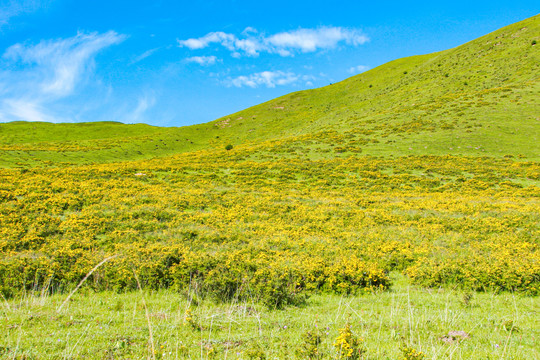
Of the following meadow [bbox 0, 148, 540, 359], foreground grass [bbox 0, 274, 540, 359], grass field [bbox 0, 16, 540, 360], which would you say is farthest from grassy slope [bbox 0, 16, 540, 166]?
foreground grass [bbox 0, 274, 540, 359]

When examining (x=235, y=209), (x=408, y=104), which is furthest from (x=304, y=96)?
(x=235, y=209)

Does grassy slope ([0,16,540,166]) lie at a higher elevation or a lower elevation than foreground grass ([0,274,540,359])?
higher

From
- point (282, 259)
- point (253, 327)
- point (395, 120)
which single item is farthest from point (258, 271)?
point (395, 120)

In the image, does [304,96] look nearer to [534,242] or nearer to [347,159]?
[347,159]

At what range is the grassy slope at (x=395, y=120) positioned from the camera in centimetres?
4625

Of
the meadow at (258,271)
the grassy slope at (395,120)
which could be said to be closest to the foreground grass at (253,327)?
the meadow at (258,271)

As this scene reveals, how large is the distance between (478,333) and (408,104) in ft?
232

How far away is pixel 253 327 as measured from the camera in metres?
6.80

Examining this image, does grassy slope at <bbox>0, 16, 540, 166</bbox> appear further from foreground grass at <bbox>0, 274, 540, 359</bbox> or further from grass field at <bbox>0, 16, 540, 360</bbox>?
foreground grass at <bbox>0, 274, 540, 359</bbox>

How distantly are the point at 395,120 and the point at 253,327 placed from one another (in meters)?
61.0

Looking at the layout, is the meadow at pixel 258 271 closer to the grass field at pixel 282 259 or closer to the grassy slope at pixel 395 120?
the grass field at pixel 282 259

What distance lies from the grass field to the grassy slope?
15.2 ft

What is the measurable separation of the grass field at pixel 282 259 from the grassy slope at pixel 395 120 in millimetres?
4647

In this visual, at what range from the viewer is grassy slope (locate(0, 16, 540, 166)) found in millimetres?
46250
